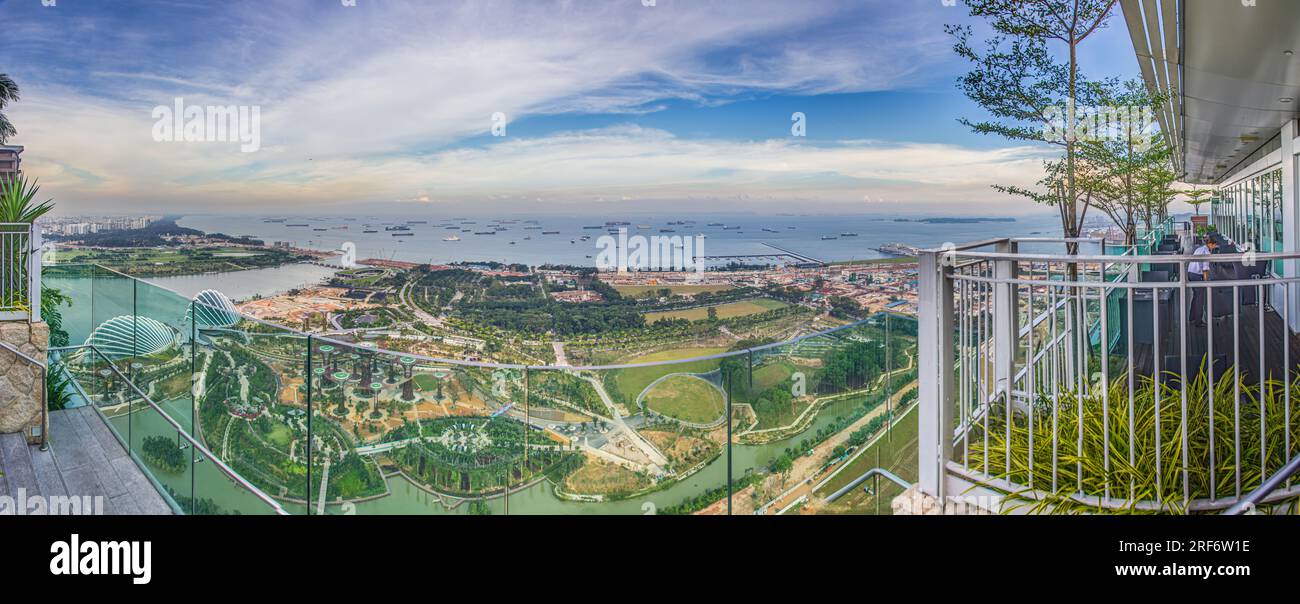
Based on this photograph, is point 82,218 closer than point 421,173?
Yes

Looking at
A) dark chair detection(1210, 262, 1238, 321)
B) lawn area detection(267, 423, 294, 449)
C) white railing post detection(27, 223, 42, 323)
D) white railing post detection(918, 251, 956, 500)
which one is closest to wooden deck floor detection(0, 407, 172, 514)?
lawn area detection(267, 423, 294, 449)

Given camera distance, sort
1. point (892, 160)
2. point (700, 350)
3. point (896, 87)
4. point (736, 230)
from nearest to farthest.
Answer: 1. point (700, 350)
2. point (896, 87)
3. point (892, 160)
4. point (736, 230)

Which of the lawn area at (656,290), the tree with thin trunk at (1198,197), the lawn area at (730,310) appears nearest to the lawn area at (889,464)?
the tree with thin trunk at (1198,197)

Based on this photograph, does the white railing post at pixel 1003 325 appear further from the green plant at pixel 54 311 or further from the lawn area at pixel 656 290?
the lawn area at pixel 656 290

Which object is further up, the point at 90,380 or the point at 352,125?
the point at 352,125

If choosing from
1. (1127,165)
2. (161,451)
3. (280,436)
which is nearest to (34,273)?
(161,451)

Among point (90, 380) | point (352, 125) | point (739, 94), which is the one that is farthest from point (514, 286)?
point (90, 380)
